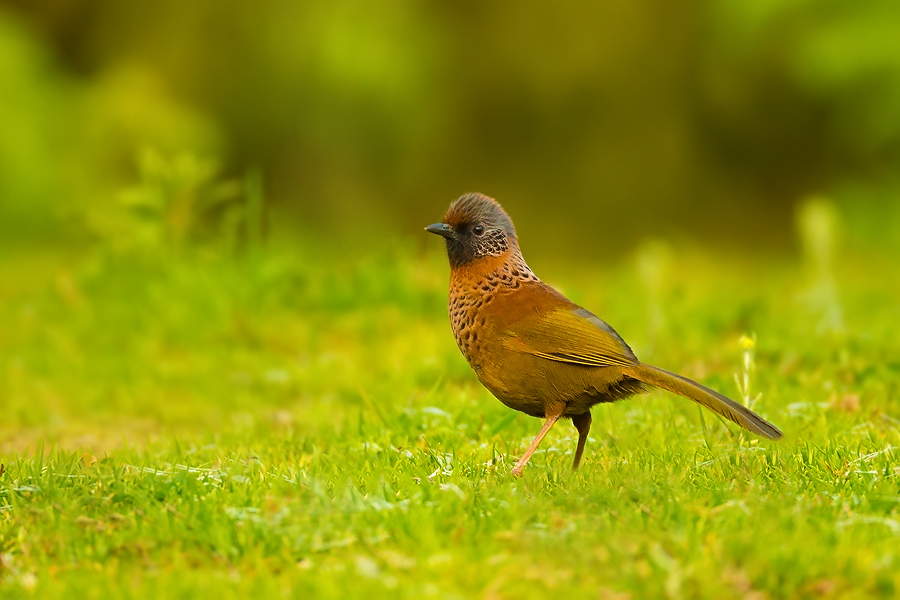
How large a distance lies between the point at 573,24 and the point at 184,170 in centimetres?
399

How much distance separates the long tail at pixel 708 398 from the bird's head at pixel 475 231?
2.76ft

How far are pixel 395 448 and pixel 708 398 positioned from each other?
1363mm

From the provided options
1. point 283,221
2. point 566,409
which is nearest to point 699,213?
point 283,221

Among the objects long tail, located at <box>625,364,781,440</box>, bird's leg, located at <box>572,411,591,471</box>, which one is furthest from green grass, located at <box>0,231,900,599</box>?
long tail, located at <box>625,364,781,440</box>

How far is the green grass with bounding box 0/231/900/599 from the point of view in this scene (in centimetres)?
318

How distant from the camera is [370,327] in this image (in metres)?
8.05

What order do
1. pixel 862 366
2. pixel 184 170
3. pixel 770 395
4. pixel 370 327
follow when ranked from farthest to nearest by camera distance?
pixel 184 170 < pixel 370 327 < pixel 862 366 < pixel 770 395

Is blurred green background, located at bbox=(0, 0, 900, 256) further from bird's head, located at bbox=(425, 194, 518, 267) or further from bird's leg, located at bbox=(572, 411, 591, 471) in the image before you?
bird's leg, located at bbox=(572, 411, 591, 471)

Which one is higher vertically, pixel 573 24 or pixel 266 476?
pixel 573 24

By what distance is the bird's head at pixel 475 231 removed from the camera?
4777mm

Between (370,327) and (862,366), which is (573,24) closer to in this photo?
(370,327)

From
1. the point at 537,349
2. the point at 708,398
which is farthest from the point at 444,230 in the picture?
the point at 708,398

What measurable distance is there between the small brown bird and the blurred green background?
5.97 m

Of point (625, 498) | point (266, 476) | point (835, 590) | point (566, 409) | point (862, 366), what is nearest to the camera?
point (835, 590)
